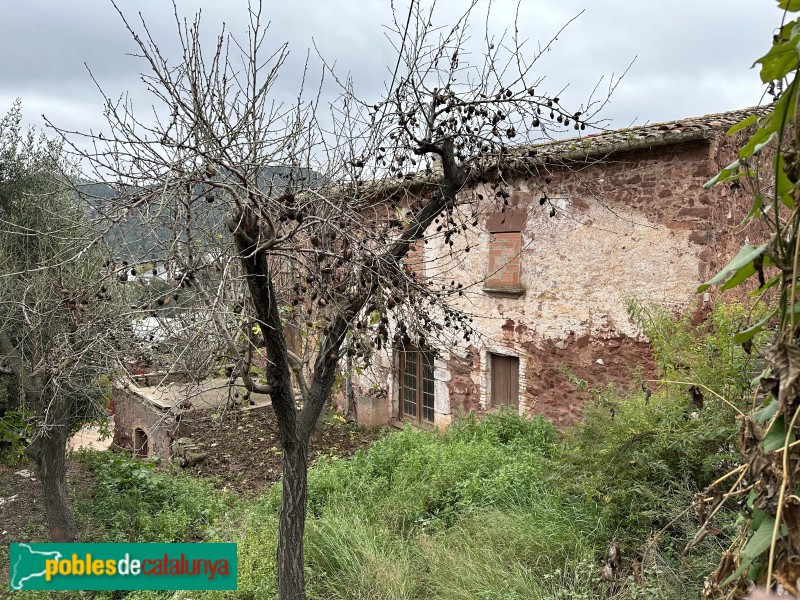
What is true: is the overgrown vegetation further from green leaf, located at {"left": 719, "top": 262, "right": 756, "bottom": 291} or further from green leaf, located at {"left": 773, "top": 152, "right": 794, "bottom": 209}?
green leaf, located at {"left": 773, "top": 152, "right": 794, "bottom": 209}

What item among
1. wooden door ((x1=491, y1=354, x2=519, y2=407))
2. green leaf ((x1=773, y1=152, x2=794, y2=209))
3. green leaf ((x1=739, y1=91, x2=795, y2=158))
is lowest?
wooden door ((x1=491, y1=354, x2=519, y2=407))

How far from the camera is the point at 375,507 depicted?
5820mm

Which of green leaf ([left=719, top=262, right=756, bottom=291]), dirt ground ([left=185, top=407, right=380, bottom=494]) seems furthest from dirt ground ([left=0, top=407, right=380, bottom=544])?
green leaf ([left=719, top=262, right=756, bottom=291])

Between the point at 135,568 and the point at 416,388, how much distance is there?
21.0 ft

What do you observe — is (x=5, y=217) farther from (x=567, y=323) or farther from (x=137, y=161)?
(x=567, y=323)

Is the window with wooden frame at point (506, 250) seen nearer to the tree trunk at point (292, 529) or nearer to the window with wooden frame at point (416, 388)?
the window with wooden frame at point (416, 388)

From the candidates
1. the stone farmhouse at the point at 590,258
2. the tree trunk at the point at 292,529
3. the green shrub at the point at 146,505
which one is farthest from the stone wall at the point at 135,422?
the tree trunk at the point at 292,529

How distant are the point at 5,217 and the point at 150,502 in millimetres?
4537

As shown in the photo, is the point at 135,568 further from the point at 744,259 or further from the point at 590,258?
the point at 590,258

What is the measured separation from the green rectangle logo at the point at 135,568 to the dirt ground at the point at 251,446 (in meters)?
3.00

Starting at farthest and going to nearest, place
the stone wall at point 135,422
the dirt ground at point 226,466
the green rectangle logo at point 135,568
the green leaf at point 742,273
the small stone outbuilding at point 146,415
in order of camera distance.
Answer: the stone wall at point 135,422
the small stone outbuilding at point 146,415
the dirt ground at point 226,466
the green rectangle logo at point 135,568
the green leaf at point 742,273

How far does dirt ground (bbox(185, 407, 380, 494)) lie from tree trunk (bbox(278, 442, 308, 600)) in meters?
4.44

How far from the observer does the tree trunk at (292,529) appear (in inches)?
153

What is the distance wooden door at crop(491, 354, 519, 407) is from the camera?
8938 mm
